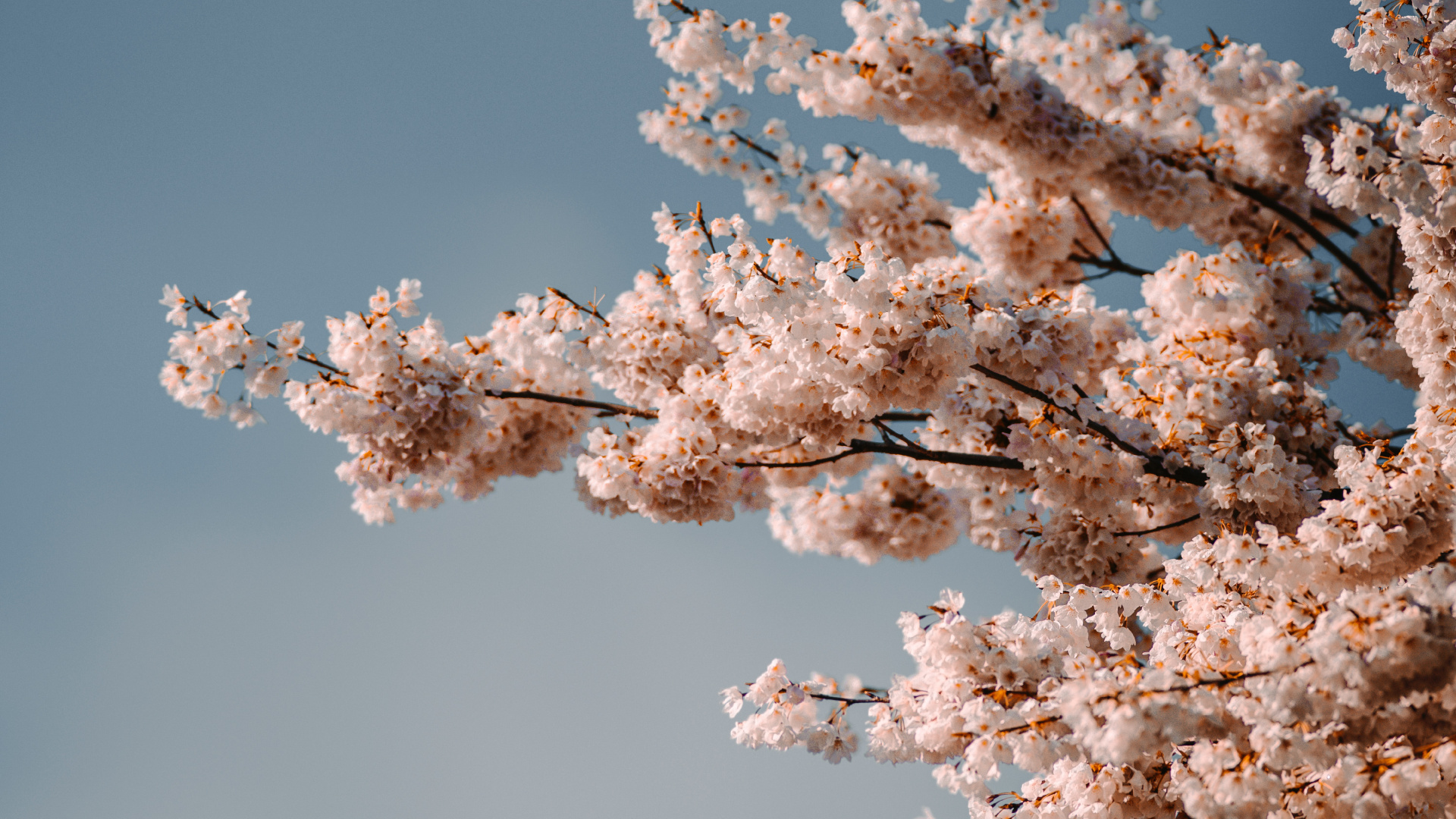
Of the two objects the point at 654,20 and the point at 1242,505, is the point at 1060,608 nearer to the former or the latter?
the point at 1242,505

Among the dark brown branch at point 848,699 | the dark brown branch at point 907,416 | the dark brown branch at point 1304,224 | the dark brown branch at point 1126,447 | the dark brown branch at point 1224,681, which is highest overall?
the dark brown branch at point 1304,224

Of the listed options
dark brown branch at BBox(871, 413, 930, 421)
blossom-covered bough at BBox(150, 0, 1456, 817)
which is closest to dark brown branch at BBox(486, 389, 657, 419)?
blossom-covered bough at BBox(150, 0, 1456, 817)

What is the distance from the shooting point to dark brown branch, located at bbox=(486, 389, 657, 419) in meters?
4.62

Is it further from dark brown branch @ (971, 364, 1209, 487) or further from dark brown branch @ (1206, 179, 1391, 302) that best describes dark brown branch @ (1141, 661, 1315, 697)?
dark brown branch @ (1206, 179, 1391, 302)

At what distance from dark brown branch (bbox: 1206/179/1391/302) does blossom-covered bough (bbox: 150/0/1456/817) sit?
4 centimetres

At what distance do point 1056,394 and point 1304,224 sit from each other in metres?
3.75

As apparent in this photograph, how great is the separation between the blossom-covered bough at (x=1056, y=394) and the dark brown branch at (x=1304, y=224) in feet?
0.12

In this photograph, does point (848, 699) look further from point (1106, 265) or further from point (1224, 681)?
point (1106, 265)

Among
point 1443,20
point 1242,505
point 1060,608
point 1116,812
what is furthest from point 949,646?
point 1443,20

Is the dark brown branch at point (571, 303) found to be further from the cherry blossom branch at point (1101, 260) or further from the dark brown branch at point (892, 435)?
the cherry blossom branch at point (1101, 260)

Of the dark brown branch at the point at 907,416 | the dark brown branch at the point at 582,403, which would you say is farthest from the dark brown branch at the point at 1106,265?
the dark brown branch at the point at 582,403

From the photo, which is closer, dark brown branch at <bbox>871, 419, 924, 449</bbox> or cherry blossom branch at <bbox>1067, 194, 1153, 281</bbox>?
dark brown branch at <bbox>871, 419, 924, 449</bbox>

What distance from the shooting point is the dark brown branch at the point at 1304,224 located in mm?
6125

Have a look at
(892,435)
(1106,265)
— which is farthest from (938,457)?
(1106,265)
